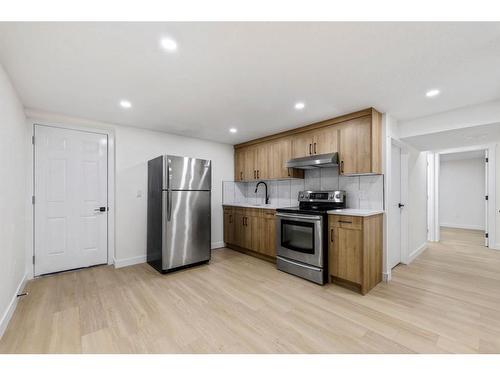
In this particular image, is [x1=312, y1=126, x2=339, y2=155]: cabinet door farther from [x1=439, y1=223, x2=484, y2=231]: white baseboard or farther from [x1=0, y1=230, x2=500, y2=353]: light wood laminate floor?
[x1=439, y1=223, x2=484, y2=231]: white baseboard

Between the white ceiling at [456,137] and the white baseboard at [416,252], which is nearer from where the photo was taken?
the white ceiling at [456,137]

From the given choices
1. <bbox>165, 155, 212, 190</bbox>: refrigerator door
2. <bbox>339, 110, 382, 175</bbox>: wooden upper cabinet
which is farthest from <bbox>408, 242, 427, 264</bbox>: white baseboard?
<bbox>165, 155, 212, 190</bbox>: refrigerator door

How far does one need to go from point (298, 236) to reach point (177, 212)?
1816 millimetres

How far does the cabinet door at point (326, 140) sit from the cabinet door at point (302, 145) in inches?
3.6

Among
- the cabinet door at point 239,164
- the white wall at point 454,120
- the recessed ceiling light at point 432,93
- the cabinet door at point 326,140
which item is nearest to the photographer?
the recessed ceiling light at point 432,93

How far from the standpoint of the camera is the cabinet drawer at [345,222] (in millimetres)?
2551

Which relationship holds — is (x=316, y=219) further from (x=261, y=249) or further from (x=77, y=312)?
(x=77, y=312)

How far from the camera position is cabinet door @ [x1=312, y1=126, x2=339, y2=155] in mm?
3199

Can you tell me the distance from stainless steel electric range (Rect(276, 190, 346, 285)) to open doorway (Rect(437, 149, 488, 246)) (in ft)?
16.0

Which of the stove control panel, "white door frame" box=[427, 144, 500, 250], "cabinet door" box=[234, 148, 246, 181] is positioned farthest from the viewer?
"cabinet door" box=[234, 148, 246, 181]

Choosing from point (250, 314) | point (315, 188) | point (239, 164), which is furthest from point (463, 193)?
point (250, 314)

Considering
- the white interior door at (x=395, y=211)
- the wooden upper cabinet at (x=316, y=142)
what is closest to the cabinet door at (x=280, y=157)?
the wooden upper cabinet at (x=316, y=142)

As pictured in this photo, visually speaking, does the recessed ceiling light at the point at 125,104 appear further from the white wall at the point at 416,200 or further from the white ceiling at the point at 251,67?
the white wall at the point at 416,200

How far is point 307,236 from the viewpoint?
299cm
